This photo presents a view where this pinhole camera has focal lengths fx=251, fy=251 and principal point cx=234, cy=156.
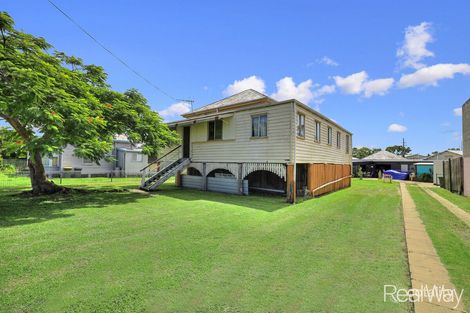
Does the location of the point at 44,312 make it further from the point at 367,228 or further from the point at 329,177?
the point at 329,177

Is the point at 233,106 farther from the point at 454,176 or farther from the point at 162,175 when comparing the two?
the point at 454,176

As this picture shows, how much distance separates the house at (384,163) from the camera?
38562 mm

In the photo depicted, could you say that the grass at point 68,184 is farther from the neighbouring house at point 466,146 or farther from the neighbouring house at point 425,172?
the neighbouring house at point 425,172

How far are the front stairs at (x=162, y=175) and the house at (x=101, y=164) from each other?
10012 millimetres

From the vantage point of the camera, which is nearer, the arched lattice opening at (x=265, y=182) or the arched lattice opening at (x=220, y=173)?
the arched lattice opening at (x=265, y=182)

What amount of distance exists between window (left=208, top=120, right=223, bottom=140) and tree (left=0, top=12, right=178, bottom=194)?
4.25 metres

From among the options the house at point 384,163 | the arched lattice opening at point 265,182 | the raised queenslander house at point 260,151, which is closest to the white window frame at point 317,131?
the raised queenslander house at point 260,151

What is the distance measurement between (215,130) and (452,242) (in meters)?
12.9

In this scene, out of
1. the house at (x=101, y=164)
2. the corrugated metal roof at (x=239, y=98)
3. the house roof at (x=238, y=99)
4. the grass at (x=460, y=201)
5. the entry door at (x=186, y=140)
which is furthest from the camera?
the house at (x=101, y=164)


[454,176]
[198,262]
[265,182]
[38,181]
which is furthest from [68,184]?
[454,176]

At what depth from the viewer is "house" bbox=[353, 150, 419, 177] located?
38.6 m

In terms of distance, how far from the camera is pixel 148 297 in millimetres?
3166

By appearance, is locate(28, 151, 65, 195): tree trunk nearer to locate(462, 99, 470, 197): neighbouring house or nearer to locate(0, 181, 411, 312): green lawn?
locate(0, 181, 411, 312): green lawn

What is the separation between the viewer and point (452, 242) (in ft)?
18.2
